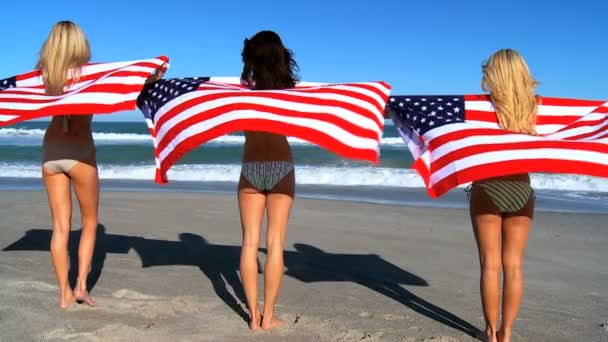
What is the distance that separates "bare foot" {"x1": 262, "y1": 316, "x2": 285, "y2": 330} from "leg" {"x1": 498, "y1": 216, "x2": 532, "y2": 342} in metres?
1.42

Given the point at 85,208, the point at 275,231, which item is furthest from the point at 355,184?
the point at 275,231

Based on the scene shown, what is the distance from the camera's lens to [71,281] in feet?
16.7

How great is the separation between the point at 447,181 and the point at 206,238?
A: 437cm

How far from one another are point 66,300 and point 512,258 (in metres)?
2.97

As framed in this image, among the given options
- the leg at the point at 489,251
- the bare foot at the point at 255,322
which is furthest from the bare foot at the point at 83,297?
the leg at the point at 489,251

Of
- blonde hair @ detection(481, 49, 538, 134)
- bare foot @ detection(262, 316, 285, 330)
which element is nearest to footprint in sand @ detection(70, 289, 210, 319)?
bare foot @ detection(262, 316, 285, 330)

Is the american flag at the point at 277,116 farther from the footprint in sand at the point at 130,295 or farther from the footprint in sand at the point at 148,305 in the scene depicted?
the footprint in sand at the point at 130,295

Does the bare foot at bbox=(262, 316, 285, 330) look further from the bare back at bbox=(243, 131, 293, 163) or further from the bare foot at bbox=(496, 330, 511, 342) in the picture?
the bare foot at bbox=(496, 330, 511, 342)

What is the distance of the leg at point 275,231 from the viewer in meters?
3.84

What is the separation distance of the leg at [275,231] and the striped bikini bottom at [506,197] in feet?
3.82

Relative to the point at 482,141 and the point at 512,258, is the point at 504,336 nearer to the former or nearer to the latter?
the point at 512,258

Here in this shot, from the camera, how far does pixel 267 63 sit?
12.5 ft

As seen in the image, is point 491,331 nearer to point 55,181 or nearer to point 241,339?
point 241,339

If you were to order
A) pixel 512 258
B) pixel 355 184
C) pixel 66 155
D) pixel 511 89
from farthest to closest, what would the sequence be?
→ pixel 355 184 → pixel 66 155 → pixel 512 258 → pixel 511 89
